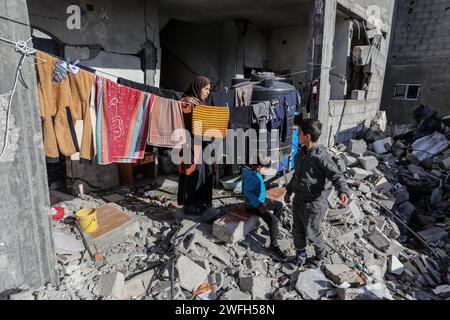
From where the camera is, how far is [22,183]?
8.80 feet

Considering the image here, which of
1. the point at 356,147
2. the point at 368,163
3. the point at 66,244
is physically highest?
the point at 356,147

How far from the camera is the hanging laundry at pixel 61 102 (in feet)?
9.59

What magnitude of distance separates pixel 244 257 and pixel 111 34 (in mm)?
4867

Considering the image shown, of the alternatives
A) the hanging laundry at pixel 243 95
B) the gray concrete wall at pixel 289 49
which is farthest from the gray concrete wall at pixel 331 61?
the hanging laundry at pixel 243 95

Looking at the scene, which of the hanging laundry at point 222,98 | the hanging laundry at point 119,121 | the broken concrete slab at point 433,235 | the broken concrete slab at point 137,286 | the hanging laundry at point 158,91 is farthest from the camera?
the broken concrete slab at point 433,235

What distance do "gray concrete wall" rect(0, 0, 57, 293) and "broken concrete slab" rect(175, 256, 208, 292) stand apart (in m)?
1.30

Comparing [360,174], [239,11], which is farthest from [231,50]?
[360,174]

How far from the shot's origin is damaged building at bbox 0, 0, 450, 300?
9.19 ft

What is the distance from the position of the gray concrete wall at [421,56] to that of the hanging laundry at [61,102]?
15003 millimetres

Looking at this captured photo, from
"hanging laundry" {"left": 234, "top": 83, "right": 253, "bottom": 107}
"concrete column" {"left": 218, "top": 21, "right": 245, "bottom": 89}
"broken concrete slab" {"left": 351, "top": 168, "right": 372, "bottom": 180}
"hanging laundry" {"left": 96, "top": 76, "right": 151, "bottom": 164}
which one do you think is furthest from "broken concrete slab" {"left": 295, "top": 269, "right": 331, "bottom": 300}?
"concrete column" {"left": 218, "top": 21, "right": 245, "bottom": 89}

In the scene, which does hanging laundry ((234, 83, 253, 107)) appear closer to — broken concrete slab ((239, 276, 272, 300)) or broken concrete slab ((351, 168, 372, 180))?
broken concrete slab ((239, 276, 272, 300))

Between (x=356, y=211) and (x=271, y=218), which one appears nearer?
(x=271, y=218)

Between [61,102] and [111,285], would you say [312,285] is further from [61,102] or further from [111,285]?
[61,102]

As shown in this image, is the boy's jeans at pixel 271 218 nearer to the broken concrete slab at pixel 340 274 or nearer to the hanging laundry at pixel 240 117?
the broken concrete slab at pixel 340 274
